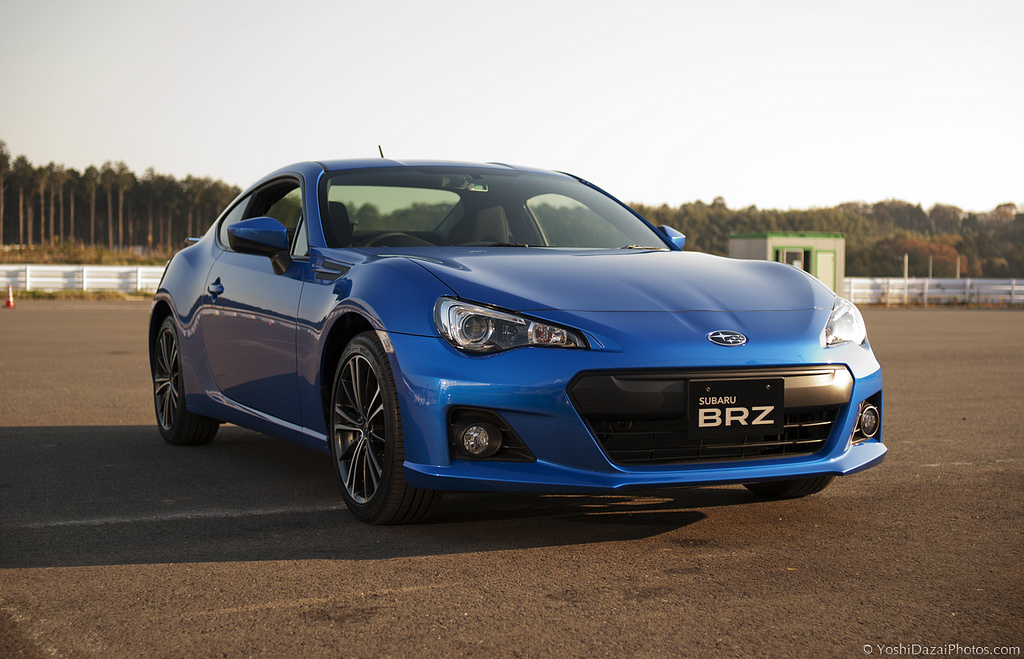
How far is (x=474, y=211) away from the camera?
537 centimetres

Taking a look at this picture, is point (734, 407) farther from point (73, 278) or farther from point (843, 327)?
point (73, 278)

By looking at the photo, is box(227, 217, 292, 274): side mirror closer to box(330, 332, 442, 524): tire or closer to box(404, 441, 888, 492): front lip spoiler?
box(330, 332, 442, 524): tire

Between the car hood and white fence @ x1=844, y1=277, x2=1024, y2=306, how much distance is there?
132ft

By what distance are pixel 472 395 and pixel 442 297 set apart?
0.42m

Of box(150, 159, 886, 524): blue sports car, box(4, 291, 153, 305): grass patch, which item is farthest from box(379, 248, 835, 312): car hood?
box(4, 291, 153, 305): grass patch

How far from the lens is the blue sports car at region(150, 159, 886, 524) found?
364 centimetres

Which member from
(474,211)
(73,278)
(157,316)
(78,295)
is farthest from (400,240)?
(73,278)

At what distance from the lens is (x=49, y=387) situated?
9227 millimetres

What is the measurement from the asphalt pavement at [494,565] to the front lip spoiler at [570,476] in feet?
0.82

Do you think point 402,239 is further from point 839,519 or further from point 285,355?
point 839,519

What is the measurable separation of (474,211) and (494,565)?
2294 millimetres

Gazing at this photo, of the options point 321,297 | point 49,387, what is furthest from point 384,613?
point 49,387

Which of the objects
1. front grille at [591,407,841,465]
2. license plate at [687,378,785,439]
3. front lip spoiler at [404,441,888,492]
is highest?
license plate at [687,378,785,439]

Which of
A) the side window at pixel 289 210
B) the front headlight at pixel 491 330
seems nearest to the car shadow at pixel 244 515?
the front headlight at pixel 491 330
